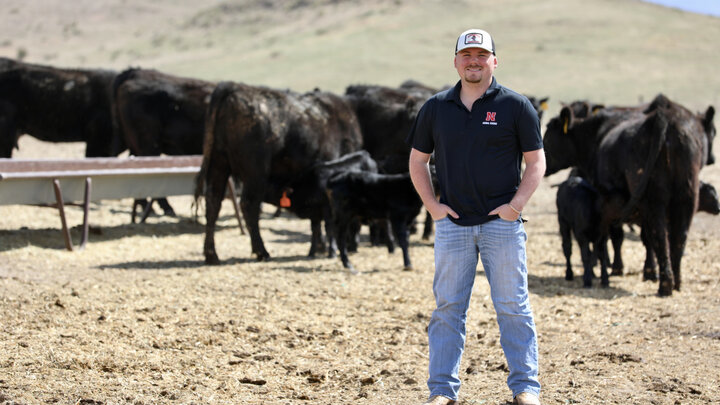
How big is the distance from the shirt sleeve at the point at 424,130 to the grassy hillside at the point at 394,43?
110ft

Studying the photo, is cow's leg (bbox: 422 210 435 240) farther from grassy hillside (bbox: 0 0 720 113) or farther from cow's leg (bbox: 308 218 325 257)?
grassy hillside (bbox: 0 0 720 113)

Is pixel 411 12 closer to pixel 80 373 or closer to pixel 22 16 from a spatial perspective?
pixel 22 16

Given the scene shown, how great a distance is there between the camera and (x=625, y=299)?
899cm

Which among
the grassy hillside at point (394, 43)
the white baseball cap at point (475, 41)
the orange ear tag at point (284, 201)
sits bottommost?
the orange ear tag at point (284, 201)

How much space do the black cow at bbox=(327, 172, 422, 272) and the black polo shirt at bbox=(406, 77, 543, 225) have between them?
5.63 metres

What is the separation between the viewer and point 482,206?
4.84 m

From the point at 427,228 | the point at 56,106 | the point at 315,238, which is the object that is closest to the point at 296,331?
the point at 315,238

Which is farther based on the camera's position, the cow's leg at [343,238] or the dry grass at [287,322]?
the cow's leg at [343,238]

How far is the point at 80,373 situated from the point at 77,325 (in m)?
1.32

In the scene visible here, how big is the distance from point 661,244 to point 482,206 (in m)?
5.01

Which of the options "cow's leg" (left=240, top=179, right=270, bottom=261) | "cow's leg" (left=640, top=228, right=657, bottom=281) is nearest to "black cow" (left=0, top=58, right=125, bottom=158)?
"cow's leg" (left=240, top=179, right=270, bottom=261)

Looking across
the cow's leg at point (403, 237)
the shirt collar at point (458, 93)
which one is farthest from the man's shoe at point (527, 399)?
the cow's leg at point (403, 237)

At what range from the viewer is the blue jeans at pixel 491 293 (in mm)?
4809

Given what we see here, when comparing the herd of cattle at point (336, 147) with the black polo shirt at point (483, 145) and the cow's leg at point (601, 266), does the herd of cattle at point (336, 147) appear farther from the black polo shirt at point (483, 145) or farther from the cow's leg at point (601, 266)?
the black polo shirt at point (483, 145)
